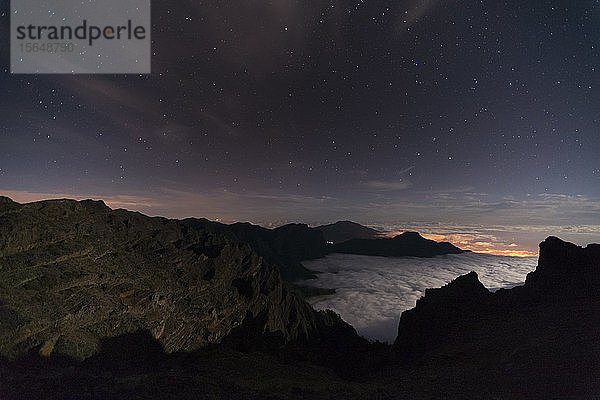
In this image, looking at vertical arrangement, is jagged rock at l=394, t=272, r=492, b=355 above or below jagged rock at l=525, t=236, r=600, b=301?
below

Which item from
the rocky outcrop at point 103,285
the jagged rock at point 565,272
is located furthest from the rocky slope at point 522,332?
the rocky outcrop at point 103,285

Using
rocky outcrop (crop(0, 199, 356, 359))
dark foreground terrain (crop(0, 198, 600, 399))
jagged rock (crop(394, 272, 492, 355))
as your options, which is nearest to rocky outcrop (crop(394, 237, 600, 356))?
jagged rock (crop(394, 272, 492, 355))

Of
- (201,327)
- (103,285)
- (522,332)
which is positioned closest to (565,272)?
(522,332)

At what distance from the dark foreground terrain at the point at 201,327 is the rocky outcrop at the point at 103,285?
0.11 metres

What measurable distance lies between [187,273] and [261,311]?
1511 centimetres

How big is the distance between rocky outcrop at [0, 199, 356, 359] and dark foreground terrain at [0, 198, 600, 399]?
11cm

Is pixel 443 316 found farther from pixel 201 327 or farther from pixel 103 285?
pixel 103 285

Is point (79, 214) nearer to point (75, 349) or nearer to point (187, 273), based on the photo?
point (187, 273)

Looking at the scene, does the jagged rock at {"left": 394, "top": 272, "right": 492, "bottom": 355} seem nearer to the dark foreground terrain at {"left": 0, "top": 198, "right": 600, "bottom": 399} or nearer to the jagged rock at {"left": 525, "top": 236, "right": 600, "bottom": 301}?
the dark foreground terrain at {"left": 0, "top": 198, "right": 600, "bottom": 399}

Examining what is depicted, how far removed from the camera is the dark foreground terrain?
14.3 m

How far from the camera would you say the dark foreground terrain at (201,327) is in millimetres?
14281

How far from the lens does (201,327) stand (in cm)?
2964

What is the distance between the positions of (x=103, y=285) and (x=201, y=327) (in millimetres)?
11044

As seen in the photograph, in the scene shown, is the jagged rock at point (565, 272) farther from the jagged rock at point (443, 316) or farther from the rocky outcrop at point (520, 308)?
the jagged rock at point (443, 316)
